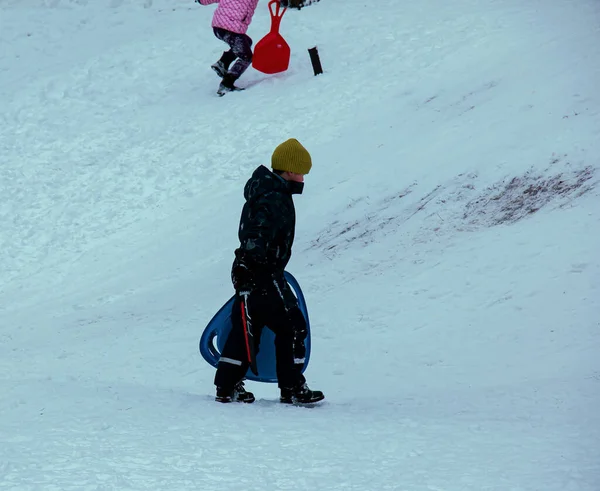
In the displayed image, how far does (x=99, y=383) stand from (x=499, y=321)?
2.89 metres

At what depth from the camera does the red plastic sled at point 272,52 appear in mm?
12008

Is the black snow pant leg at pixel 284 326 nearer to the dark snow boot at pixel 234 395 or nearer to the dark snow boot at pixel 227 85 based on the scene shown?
the dark snow boot at pixel 234 395

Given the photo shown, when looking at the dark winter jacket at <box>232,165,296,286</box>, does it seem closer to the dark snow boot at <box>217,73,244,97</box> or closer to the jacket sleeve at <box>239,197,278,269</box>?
the jacket sleeve at <box>239,197,278,269</box>

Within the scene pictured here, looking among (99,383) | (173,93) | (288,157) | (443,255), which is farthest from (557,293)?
(173,93)

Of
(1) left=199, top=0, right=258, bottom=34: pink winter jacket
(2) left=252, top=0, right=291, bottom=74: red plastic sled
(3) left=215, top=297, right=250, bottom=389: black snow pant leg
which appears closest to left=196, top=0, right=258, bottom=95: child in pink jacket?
(1) left=199, top=0, right=258, bottom=34: pink winter jacket

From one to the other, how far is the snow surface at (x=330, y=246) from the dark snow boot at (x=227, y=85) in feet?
0.41

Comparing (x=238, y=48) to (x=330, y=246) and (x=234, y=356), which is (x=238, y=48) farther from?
(x=234, y=356)

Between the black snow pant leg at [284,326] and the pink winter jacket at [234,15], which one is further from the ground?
the pink winter jacket at [234,15]

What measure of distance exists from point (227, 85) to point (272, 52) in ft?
2.55

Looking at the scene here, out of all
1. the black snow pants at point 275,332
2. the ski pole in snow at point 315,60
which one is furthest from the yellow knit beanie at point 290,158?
the ski pole in snow at point 315,60

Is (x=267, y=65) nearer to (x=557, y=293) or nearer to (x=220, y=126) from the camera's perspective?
(x=220, y=126)

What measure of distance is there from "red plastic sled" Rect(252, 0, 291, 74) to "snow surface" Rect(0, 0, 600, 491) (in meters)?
0.27

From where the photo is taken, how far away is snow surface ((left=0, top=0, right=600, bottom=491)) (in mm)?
4281

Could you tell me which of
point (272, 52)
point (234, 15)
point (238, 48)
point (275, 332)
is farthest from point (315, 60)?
point (275, 332)
